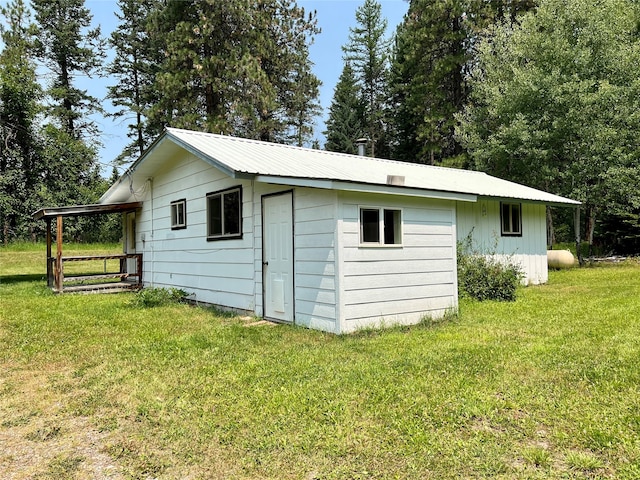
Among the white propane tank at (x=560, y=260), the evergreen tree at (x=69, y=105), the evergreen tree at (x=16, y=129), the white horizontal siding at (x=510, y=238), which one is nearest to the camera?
the white horizontal siding at (x=510, y=238)

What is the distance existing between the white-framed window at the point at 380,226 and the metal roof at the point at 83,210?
321 inches

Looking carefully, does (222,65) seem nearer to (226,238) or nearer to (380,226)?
(226,238)

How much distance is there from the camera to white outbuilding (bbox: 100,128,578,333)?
6.30 metres

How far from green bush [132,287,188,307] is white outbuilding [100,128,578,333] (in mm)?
312

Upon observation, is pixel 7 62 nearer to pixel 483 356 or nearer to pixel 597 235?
pixel 483 356

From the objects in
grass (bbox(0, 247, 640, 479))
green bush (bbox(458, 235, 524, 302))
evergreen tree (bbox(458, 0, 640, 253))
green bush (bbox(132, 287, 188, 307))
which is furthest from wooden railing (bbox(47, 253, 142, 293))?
evergreen tree (bbox(458, 0, 640, 253))

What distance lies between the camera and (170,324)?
729 centimetres

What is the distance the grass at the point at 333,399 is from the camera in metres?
2.86

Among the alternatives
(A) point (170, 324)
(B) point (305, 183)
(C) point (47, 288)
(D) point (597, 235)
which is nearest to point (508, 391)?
(B) point (305, 183)

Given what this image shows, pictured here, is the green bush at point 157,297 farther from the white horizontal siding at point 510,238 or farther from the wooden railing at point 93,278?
the white horizontal siding at point 510,238

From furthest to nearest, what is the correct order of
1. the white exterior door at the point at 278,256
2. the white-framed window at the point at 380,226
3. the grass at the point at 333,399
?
the white exterior door at the point at 278,256, the white-framed window at the point at 380,226, the grass at the point at 333,399

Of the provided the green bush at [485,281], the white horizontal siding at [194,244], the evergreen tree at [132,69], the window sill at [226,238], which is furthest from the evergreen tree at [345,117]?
the window sill at [226,238]

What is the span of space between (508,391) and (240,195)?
5640 millimetres

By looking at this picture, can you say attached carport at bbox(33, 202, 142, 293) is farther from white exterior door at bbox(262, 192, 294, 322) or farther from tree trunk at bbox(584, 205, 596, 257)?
tree trunk at bbox(584, 205, 596, 257)
